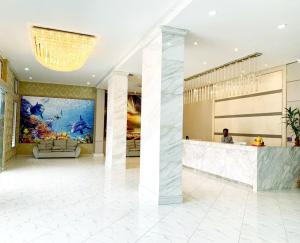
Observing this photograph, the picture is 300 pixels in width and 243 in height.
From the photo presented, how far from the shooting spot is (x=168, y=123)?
5.68 metres

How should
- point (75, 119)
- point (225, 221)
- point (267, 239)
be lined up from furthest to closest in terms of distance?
point (75, 119) → point (225, 221) → point (267, 239)

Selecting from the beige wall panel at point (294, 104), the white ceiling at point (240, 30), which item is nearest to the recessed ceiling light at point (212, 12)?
the white ceiling at point (240, 30)

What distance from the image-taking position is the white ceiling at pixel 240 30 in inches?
184

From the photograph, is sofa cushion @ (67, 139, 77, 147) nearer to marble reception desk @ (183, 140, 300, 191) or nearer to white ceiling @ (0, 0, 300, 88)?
white ceiling @ (0, 0, 300, 88)

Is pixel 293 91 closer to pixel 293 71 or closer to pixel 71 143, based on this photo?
pixel 293 71

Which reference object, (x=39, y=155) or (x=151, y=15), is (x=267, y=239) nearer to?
(x=151, y=15)

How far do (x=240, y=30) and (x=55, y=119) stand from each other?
11230 mm

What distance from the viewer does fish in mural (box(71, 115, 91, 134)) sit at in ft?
48.0

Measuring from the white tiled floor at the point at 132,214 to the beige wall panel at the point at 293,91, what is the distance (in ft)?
9.79

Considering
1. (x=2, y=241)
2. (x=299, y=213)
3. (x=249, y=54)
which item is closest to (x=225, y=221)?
(x=299, y=213)

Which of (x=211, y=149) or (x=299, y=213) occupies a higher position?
(x=211, y=149)

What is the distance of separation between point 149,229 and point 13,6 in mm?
5034

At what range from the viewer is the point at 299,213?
5137 millimetres

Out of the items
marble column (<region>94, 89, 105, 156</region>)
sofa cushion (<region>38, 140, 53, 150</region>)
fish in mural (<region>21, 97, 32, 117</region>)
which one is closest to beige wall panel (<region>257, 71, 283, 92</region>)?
marble column (<region>94, 89, 105, 156</region>)
